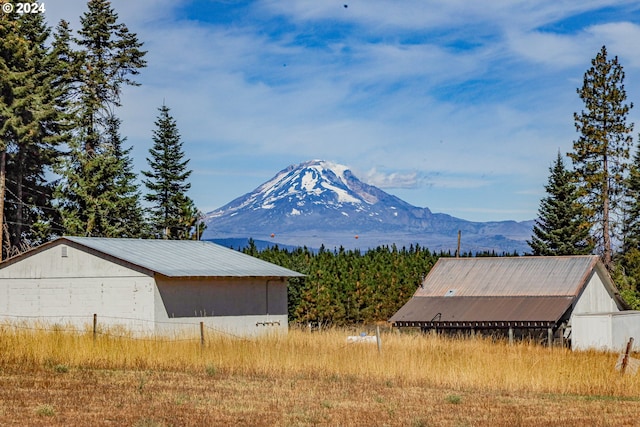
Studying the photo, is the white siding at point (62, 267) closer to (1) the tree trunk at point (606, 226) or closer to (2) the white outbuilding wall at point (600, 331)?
(2) the white outbuilding wall at point (600, 331)

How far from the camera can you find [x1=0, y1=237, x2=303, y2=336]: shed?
32.4 m

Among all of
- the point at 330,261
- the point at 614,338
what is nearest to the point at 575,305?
the point at 614,338

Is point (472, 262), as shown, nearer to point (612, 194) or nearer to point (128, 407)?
point (612, 194)

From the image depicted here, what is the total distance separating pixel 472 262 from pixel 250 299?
11.0 m

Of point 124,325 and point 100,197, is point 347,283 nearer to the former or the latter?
point 100,197

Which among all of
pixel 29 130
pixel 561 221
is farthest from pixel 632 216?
Result: pixel 29 130

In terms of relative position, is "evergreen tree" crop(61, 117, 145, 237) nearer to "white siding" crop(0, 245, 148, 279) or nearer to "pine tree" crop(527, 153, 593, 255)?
"white siding" crop(0, 245, 148, 279)

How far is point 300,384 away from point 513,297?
65.2 feet

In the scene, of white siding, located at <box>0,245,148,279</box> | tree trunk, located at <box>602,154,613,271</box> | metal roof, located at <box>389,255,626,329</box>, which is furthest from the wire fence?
tree trunk, located at <box>602,154,613,271</box>

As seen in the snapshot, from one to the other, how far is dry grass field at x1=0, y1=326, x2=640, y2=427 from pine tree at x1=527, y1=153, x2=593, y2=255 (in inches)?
1272

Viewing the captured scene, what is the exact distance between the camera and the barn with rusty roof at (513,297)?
36688 mm

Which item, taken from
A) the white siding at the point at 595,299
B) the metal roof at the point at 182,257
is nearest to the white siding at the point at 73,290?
the metal roof at the point at 182,257

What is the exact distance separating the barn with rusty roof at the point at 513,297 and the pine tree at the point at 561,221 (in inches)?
725

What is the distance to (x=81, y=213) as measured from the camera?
164 feet
